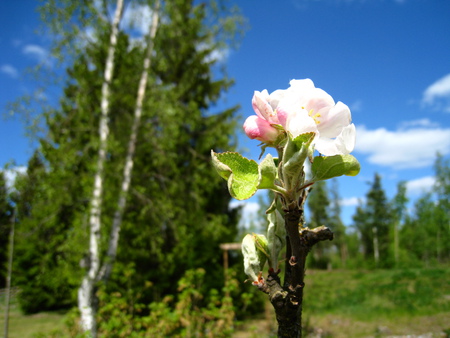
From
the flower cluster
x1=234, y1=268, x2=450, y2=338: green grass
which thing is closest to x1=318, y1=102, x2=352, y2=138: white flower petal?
the flower cluster

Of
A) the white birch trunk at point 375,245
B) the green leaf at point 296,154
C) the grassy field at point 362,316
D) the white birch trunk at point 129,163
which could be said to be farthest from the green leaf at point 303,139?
the white birch trunk at point 375,245

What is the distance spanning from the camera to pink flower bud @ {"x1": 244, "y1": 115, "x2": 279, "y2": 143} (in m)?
0.56

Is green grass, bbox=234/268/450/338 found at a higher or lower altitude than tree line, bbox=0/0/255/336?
lower

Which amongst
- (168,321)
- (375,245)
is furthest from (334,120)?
(375,245)

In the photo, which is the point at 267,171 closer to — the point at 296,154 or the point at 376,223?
the point at 296,154

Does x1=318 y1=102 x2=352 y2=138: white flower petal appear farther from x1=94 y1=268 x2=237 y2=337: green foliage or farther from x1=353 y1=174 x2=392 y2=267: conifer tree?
x1=353 y1=174 x2=392 y2=267: conifer tree

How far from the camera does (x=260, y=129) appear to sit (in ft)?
1.86

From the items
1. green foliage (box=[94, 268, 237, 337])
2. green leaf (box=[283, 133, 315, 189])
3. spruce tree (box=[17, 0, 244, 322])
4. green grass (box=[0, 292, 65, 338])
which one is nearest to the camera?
green leaf (box=[283, 133, 315, 189])

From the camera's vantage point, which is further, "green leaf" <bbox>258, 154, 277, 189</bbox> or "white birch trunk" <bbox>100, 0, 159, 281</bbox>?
"white birch trunk" <bbox>100, 0, 159, 281</bbox>

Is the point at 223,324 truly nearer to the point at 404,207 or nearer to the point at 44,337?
the point at 44,337

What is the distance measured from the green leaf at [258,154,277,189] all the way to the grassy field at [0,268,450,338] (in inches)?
231

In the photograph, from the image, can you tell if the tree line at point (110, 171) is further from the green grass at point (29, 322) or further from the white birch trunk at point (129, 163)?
the green grass at point (29, 322)

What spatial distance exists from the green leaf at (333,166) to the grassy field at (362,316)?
19.1 feet

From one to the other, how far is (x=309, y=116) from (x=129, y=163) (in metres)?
5.83
